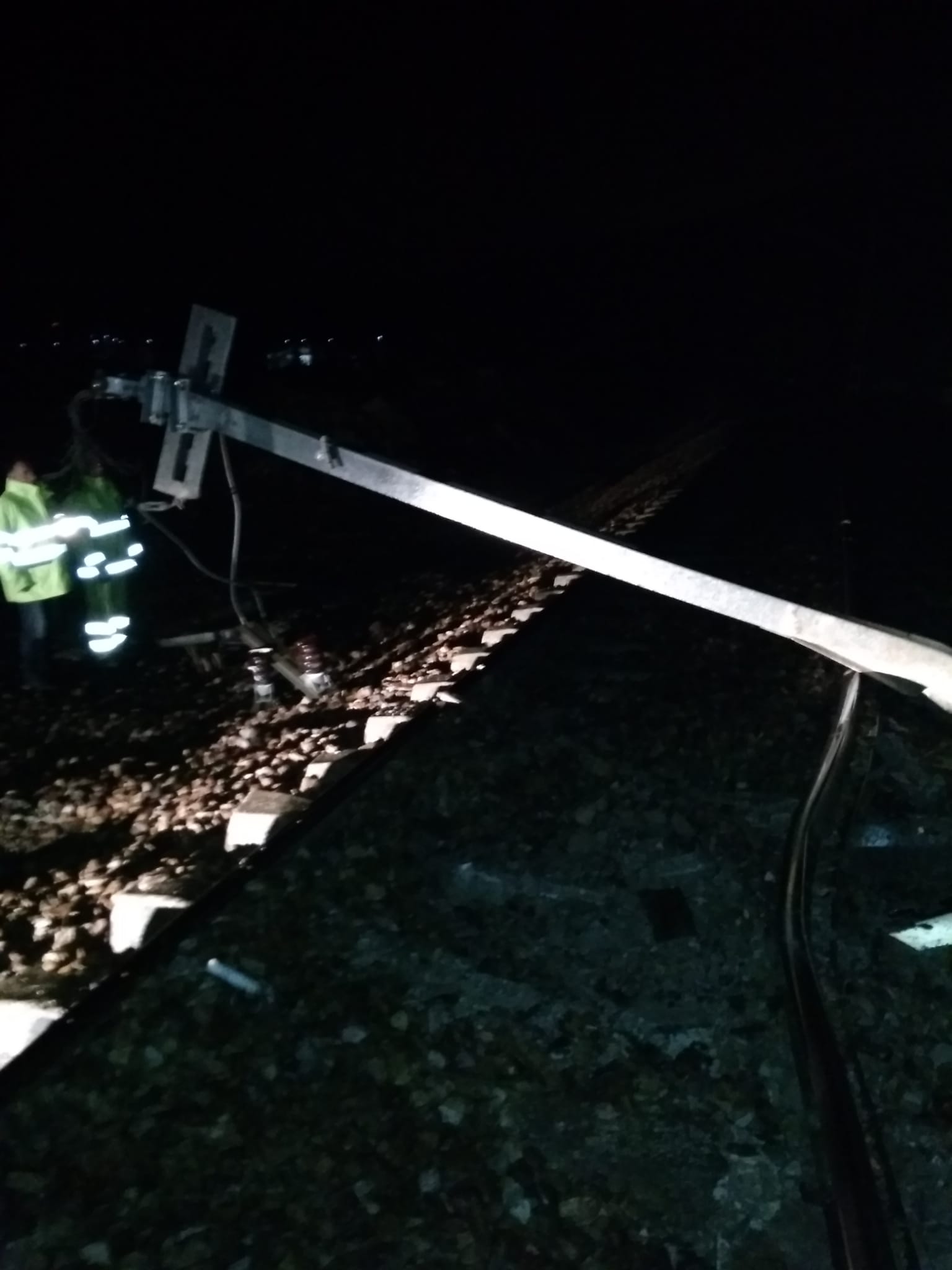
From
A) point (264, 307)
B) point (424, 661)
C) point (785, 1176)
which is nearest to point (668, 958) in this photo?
point (785, 1176)

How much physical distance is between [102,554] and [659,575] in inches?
193

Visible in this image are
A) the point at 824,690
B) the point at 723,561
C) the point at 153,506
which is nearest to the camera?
the point at 153,506

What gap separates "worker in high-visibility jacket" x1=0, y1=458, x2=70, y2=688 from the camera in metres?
7.03

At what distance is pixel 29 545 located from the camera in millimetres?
7102

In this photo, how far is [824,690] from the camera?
238 inches

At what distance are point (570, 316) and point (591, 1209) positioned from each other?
121 feet

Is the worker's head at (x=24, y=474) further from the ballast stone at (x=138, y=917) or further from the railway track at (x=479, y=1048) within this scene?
the ballast stone at (x=138, y=917)

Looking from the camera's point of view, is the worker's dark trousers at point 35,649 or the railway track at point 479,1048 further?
the worker's dark trousers at point 35,649

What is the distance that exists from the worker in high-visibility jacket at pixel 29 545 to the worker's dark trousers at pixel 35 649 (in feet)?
0.17

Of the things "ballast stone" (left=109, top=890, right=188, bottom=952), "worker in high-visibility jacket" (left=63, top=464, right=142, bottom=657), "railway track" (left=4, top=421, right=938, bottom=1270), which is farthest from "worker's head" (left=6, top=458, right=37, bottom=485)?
"ballast stone" (left=109, top=890, right=188, bottom=952)

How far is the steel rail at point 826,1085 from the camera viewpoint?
2758 millimetres

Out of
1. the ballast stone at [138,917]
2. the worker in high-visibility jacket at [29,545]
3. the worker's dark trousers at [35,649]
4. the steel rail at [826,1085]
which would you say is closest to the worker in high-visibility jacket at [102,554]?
the worker in high-visibility jacket at [29,545]

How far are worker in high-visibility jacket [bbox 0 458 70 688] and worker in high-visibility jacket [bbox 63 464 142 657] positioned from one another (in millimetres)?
173

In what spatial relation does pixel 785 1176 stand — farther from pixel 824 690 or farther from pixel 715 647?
pixel 715 647
